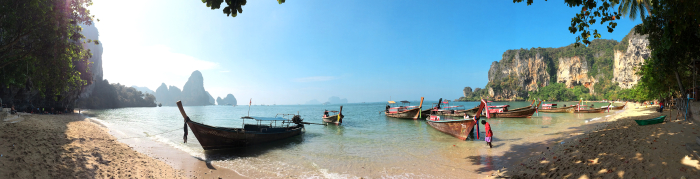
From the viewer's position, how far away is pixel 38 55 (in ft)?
38.0

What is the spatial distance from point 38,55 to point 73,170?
9981 millimetres

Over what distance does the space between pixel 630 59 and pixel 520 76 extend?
4791 centimetres

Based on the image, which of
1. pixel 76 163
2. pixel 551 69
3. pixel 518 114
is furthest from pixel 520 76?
pixel 76 163

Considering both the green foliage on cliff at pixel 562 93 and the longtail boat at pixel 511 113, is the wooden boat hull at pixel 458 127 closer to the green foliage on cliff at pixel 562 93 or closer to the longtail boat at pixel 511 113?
the longtail boat at pixel 511 113

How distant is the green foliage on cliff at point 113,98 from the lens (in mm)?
72713

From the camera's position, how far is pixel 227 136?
12.1m

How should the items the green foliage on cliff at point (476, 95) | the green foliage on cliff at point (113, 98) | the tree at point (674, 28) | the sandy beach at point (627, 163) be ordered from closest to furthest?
the tree at point (674, 28) → the sandy beach at point (627, 163) → the green foliage on cliff at point (113, 98) → the green foliage on cliff at point (476, 95)

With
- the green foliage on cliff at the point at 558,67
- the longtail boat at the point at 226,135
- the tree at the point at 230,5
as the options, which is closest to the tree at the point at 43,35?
the longtail boat at the point at 226,135

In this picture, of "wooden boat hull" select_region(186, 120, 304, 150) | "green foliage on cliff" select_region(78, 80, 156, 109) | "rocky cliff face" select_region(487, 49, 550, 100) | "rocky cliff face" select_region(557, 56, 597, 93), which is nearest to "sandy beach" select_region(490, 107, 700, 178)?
"wooden boat hull" select_region(186, 120, 304, 150)

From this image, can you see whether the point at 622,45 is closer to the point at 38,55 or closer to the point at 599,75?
the point at 599,75

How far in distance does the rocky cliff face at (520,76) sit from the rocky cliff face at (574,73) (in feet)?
20.8

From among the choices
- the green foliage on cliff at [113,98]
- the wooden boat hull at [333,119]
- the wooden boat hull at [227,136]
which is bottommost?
the wooden boat hull at [333,119]

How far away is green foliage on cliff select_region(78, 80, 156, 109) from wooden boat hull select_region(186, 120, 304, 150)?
238 ft

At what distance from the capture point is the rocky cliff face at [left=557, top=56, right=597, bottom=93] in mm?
106281
